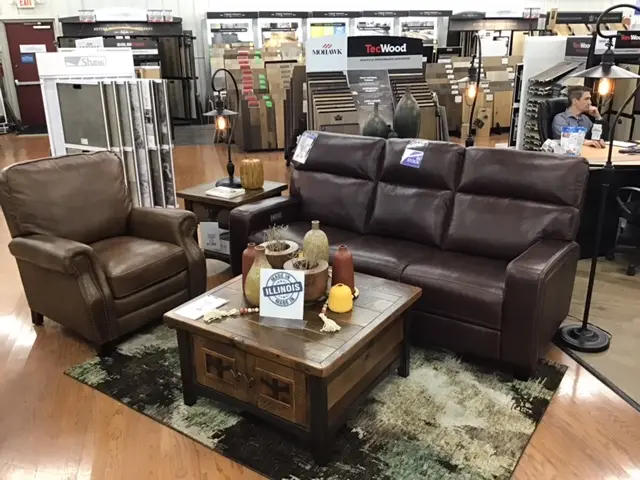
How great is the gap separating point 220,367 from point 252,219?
4.09 ft

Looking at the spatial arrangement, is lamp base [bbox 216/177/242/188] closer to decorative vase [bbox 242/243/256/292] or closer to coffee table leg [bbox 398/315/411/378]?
decorative vase [bbox 242/243/256/292]

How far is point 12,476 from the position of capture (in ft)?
6.95

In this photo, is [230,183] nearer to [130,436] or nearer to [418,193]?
[418,193]

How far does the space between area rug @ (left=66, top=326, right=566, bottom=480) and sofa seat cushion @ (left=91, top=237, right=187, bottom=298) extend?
37 centimetres

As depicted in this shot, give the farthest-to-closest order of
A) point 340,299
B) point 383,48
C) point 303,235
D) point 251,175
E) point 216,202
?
point 383,48 → point 251,175 → point 216,202 → point 303,235 → point 340,299

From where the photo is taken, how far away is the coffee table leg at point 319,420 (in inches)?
79.0

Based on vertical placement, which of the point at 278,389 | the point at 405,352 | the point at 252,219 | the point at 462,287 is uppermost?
the point at 252,219

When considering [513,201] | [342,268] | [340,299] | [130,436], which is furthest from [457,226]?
[130,436]

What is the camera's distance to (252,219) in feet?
11.0

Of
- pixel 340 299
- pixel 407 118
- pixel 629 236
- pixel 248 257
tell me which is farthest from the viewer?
pixel 629 236

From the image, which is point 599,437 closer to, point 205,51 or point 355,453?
point 355,453

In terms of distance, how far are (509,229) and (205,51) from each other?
983cm

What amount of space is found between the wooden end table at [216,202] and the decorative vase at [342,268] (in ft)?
4.69

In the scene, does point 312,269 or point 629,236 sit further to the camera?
point 629,236
